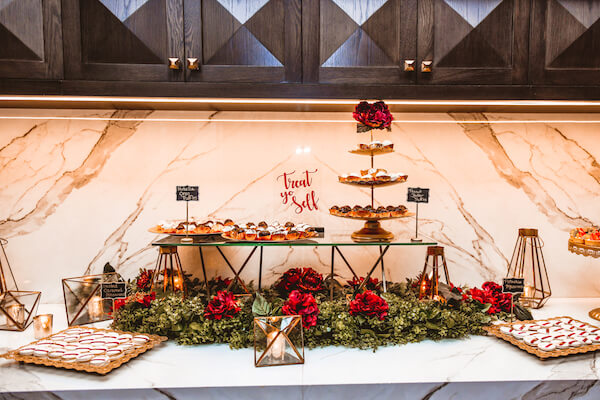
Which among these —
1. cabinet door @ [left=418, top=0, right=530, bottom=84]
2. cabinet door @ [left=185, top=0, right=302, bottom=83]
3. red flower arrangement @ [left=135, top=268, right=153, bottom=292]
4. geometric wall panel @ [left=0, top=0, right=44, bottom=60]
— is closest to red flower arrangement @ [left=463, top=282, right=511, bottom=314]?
cabinet door @ [left=418, top=0, right=530, bottom=84]

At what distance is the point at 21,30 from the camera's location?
1.38 meters

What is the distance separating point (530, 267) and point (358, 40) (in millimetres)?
1415

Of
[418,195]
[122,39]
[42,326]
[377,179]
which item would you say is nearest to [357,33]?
[377,179]

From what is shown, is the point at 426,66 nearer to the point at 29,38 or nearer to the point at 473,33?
the point at 473,33

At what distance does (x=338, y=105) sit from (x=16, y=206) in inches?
62.9

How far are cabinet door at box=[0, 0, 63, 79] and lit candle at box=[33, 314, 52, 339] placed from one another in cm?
90

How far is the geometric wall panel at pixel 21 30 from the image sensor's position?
1369mm

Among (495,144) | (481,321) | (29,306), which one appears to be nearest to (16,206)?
(29,306)

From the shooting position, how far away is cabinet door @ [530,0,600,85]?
1463 millimetres

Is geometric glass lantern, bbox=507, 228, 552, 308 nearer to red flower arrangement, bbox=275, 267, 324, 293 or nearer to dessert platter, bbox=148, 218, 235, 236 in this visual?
red flower arrangement, bbox=275, 267, 324, 293

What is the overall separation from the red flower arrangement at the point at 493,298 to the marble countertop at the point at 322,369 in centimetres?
22

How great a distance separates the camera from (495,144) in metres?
1.89

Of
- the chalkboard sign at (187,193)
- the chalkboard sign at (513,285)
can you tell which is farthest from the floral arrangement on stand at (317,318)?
the chalkboard sign at (187,193)

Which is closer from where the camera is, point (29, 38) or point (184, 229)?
point (29, 38)
